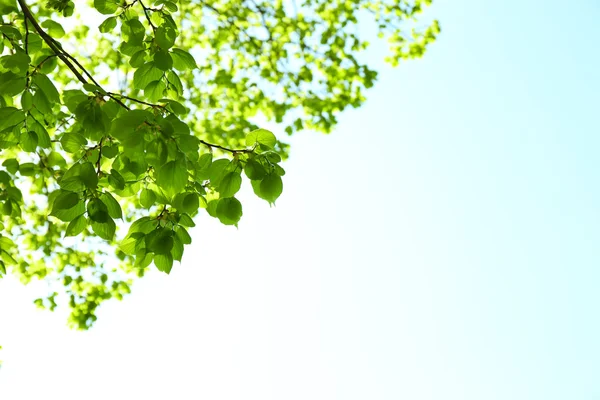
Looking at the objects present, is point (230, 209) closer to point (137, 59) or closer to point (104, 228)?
point (104, 228)

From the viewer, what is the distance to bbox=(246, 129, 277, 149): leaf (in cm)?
237

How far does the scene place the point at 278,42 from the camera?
23.9ft

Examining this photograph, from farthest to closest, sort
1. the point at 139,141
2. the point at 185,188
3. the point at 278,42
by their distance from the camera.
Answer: the point at 278,42
the point at 185,188
the point at 139,141

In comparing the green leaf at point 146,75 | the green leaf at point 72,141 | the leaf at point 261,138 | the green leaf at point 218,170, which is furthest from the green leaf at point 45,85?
the leaf at point 261,138

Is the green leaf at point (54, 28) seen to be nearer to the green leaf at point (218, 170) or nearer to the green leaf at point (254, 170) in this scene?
the green leaf at point (218, 170)

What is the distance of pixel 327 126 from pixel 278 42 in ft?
4.17

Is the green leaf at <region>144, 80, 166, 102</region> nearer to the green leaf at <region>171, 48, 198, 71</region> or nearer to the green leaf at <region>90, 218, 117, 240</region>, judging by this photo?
the green leaf at <region>171, 48, 198, 71</region>

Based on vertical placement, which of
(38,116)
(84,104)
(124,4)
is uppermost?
(124,4)

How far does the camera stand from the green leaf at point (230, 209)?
243 cm

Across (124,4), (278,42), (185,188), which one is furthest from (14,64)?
(278,42)

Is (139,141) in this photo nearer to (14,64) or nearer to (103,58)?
(14,64)

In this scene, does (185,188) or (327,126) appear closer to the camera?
(185,188)

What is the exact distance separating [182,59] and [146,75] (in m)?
0.18

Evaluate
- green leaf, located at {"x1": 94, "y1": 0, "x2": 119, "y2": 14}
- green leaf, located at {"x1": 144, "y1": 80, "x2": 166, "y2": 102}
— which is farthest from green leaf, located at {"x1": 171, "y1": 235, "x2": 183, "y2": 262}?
green leaf, located at {"x1": 94, "y1": 0, "x2": 119, "y2": 14}
